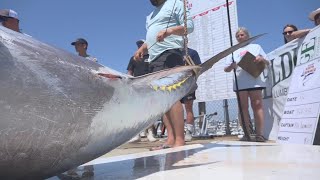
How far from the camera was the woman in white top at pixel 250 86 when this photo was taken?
181 inches

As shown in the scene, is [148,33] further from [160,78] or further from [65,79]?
[65,79]

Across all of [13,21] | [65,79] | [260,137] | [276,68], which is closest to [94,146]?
[65,79]

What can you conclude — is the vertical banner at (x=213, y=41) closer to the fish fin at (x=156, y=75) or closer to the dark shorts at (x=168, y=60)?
the dark shorts at (x=168, y=60)

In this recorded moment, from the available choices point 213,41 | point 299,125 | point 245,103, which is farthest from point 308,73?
point 213,41

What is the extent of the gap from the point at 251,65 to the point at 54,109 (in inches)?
152

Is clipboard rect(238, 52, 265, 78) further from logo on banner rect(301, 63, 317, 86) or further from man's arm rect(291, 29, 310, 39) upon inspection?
logo on banner rect(301, 63, 317, 86)

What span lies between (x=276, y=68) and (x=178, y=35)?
2.54m

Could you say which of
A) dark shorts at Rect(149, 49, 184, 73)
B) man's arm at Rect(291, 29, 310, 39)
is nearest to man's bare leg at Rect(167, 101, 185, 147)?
dark shorts at Rect(149, 49, 184, 73)

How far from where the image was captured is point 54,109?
124 centimetres

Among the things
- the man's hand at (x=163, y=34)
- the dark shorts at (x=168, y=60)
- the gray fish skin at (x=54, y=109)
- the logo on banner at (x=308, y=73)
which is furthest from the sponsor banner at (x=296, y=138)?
the gray fish skin at (x=54, y=109)

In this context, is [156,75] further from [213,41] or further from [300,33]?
[213,41]

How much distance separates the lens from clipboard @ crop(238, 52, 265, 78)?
470cm

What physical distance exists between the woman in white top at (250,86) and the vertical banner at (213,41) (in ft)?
6.06

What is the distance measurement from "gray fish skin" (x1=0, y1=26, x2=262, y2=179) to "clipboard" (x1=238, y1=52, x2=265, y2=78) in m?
3.27
